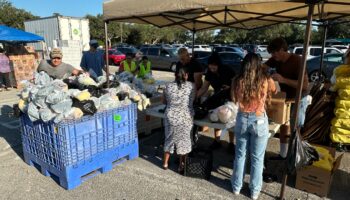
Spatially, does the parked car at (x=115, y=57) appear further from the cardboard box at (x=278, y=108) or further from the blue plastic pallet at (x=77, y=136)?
the cardboard box at (x=278, y=108)

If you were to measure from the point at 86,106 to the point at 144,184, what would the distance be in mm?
1272

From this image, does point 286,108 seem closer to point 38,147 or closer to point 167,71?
point 38,147

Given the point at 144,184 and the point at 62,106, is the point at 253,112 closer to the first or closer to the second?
the point at 144,184

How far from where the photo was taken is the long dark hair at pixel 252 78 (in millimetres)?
2865

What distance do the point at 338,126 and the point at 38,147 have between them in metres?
3.97

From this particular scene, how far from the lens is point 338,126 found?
349 centimetres

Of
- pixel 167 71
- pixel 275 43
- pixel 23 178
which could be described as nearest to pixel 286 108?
pixel 275 43

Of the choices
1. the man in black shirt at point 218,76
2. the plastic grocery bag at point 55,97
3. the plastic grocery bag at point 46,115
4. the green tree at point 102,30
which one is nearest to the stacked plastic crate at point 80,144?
the plastic grocery bag at point 46,115

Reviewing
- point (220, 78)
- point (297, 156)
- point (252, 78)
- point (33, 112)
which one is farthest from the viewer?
point (220, 78)

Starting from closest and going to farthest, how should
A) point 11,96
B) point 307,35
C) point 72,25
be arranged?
point 307,35 < point 11,96 < point 72,25

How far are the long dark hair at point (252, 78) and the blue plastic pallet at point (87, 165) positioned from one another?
2076 millimetres

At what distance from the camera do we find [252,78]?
2.86m

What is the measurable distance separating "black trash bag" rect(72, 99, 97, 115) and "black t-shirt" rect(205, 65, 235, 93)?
1.91m

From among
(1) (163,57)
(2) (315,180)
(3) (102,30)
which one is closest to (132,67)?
(2) (315,180)
